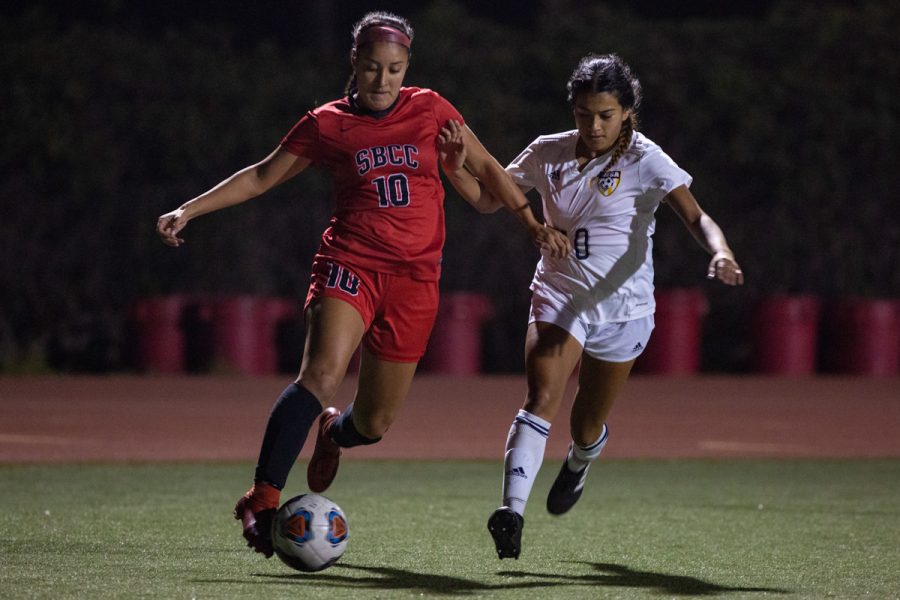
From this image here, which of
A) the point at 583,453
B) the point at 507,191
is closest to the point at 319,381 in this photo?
the point at 507,191

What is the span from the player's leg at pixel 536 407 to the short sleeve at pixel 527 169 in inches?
31.9

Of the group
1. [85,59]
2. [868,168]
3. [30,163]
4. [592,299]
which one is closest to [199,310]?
[30,163]

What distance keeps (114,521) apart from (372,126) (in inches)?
121

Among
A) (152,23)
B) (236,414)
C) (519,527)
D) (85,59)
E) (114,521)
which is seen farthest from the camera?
(152,23)

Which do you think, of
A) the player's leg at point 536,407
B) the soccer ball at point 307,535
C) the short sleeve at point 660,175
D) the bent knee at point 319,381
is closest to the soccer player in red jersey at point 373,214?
the bent knee at point 319,381

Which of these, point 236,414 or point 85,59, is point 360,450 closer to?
point 236,414

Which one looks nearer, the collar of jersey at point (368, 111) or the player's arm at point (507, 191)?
the collar of jersey at point (368, 111)

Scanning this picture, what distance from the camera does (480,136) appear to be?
25766 millimetres

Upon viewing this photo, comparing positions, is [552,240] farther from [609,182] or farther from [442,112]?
[442,112]

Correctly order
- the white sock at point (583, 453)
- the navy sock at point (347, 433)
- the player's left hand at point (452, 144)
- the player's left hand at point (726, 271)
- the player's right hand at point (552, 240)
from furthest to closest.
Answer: the white sock at point (583, 453)
the navy sock at point (347, 433)
the player's right hand at point (552, 240)
the player's left hand at point (452, 144)
the player's left hand at point (726, 271)

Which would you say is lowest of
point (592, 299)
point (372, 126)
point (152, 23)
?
point (592, 299)

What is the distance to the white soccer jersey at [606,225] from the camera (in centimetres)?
714

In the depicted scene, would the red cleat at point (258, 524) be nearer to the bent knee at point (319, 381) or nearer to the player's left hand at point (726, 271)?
the bent knee at point (319, 381)

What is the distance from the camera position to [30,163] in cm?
2362
